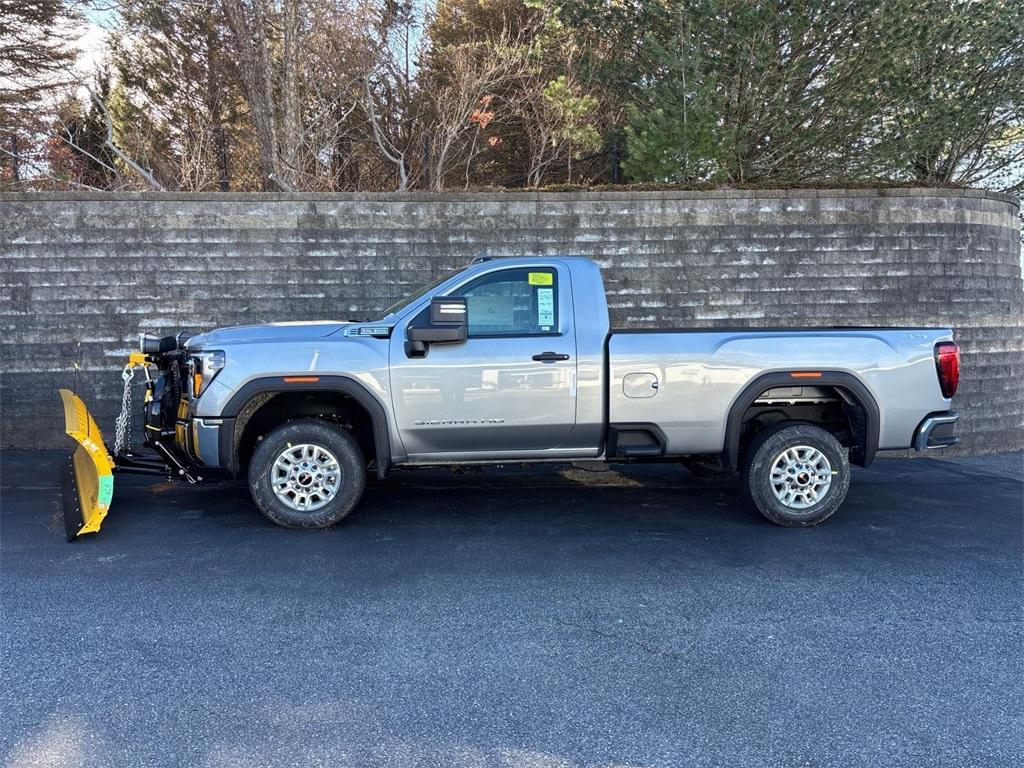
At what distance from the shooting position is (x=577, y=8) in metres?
11.3

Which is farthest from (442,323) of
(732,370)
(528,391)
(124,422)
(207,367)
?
(124,422)

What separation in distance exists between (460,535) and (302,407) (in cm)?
160

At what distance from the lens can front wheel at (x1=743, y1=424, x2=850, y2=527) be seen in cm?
587

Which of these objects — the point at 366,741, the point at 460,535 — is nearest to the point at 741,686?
the point at 366,741

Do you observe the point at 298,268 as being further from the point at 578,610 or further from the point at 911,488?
the point at 911,488

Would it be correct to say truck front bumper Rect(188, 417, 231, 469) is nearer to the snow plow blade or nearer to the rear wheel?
the rear wheel

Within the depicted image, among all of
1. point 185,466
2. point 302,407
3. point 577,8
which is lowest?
point 185,466

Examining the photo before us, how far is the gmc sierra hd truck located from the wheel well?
2 centimetres

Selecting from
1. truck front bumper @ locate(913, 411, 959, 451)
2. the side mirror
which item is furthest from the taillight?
the side mirror

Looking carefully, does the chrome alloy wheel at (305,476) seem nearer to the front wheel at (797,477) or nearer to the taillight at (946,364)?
the front wheel at (797,477)

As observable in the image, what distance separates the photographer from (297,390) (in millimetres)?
5648

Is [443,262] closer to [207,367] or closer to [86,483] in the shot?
[207,367]

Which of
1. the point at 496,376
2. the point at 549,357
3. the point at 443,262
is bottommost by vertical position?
the point at 496,376

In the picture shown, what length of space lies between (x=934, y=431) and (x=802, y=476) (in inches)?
42.8
